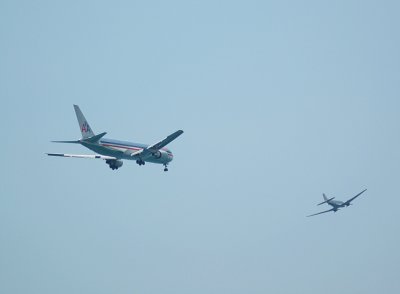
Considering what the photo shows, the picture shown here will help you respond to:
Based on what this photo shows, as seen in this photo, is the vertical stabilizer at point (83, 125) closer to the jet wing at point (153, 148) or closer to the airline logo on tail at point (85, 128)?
the airline logo on tail at point (85, 128)

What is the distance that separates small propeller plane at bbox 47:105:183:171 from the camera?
250 ft

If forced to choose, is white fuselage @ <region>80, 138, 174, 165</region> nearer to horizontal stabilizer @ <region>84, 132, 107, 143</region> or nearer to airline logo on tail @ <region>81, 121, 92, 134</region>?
horizontal stabilizer @ <region>84, 132, 107, 143</region>

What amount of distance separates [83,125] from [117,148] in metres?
5.57

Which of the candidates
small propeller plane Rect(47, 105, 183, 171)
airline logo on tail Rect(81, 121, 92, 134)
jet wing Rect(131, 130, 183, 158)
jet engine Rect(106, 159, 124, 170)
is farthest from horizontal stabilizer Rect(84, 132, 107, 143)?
jet engine Rect(106, 159, 124, 170)

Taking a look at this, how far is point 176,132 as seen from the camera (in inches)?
2928

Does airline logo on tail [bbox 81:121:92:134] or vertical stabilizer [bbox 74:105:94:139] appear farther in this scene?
airline logo on tail [bbox 81:121:92:134]

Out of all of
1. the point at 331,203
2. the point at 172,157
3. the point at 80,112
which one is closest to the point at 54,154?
the point at 80,112

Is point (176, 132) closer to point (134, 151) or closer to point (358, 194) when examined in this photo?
point (134, 151)

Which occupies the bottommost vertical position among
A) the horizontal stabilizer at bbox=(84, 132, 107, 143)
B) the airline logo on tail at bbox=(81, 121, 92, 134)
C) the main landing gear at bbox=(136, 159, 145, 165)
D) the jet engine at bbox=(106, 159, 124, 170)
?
the main landing gear at bbox=(136, 159, 145, 165)

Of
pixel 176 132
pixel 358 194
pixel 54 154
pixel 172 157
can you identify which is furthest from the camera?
pixel 358 194

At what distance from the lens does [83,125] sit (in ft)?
257

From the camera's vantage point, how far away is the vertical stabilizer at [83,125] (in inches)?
3046

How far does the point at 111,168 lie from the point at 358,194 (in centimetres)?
5384

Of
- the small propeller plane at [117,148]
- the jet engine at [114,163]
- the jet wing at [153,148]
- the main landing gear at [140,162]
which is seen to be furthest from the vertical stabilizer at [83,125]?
the main landing gear at [140,162]
